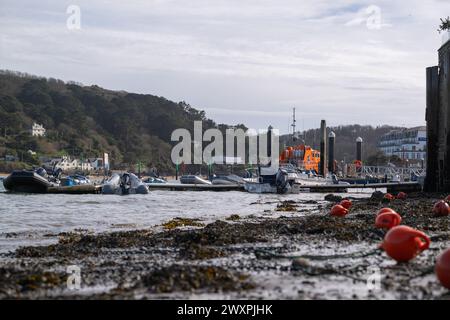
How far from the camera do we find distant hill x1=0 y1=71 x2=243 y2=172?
441 ft

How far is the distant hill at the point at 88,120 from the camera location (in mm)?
134375

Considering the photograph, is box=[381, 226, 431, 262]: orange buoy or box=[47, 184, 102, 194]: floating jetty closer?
box=[381, 226, 431, 262]: orange buoy

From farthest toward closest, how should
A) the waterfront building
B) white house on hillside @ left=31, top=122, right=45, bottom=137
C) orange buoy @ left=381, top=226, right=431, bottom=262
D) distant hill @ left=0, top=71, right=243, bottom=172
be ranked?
white house on hillside @ left=31, top=122, right=45, bottom=137, distant hill @ left=0, top=71, right=243, bottom=172, the waterfront building, orange buoy @ left=381, top=226, right=431, bottom=262

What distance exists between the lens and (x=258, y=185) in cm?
4259

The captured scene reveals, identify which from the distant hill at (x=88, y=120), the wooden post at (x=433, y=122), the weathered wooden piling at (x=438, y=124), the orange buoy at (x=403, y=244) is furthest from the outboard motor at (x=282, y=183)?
the distant hill at (x=88, y=120)

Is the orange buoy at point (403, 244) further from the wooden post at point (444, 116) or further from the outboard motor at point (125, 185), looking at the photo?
the outboard motor at point (125, 185)

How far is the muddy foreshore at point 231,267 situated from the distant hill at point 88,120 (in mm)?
114045

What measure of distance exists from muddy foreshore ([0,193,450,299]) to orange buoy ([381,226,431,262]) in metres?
0.14

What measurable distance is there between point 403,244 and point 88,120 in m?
157

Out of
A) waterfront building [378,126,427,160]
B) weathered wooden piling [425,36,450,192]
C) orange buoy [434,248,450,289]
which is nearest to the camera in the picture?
orange buoy [434,248,450,289]

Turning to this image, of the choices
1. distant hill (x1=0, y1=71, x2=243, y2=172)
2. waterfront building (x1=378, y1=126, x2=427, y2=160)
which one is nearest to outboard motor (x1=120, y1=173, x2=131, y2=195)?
waterfront building (x1=378, y1=126, x2=427, y2=160)

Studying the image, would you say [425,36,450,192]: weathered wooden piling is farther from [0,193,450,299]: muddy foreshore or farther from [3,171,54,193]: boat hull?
[3,171,54,193]: boat hull

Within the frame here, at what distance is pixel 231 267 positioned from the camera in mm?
8094
